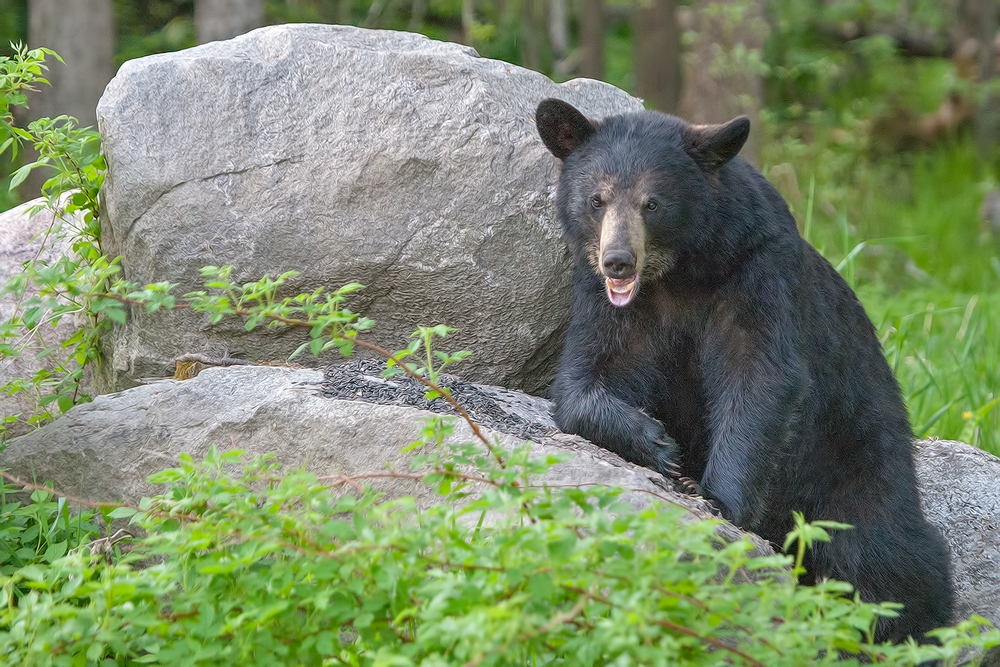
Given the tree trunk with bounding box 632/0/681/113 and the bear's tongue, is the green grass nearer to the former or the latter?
the bear's tongue

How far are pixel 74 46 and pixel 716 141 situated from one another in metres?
7.14

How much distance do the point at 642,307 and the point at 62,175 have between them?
2.27 meters

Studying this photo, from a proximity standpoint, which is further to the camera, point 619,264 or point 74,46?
point 74,46

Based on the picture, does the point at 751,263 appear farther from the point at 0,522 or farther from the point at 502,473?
the point at 0,522

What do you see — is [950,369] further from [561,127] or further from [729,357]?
[561,127]

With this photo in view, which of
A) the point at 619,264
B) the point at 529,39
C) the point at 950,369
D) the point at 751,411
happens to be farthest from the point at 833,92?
the point at 619,264

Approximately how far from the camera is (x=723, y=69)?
8719 millimetres

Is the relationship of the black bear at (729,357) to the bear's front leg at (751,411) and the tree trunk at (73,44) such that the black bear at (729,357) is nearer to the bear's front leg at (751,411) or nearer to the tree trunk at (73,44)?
the bear's front leg at (751,411)

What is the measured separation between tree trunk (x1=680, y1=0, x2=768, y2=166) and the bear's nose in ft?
16.9

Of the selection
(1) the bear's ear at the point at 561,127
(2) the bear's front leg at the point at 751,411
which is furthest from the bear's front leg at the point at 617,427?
(1) the bear's ear at the point at 561,127

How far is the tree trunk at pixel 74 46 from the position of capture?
364 inches

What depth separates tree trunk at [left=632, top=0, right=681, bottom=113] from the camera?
476 inches

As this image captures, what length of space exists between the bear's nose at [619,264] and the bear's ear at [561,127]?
59cm

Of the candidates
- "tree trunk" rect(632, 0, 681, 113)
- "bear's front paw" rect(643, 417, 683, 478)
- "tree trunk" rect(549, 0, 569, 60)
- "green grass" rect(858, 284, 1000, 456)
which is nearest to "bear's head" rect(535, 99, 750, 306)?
"bear's front paw" rect(643, 417, 683, 478)
